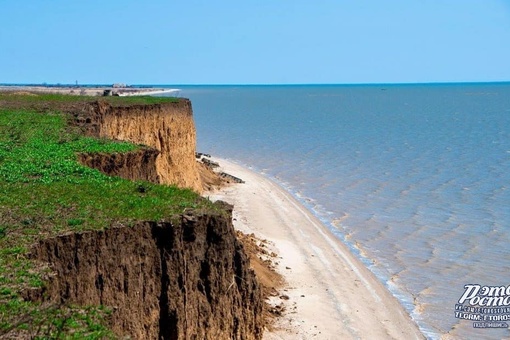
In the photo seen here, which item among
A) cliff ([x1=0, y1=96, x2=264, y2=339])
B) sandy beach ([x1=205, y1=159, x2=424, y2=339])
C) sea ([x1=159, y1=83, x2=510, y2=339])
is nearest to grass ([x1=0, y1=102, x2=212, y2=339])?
cliff ([x1=0, y1=96, x2=264, y2=339])

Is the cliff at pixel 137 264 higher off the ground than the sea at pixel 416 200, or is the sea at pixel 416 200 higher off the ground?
the cliff at pixel 137 264

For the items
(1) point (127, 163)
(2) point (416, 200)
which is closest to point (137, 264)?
(1) point (127, 163)

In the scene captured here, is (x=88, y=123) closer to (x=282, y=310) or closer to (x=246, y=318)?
(x=282, y=310)

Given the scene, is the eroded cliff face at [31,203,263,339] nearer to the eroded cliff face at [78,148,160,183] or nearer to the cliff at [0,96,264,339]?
the cliff at [0,96,264,339]

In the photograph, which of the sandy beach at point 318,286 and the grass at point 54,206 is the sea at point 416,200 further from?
the grass at point 54,206

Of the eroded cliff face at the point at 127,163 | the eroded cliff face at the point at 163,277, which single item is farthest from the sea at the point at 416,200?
the eroded cliff face at the point at 127,163

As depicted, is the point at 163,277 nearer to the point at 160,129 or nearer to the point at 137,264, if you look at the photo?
the point at 137,264
